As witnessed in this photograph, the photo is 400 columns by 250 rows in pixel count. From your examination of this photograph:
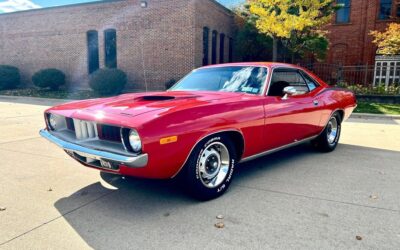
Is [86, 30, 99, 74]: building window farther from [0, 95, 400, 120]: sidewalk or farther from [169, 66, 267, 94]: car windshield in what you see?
[169, 66, 267, 94]: car windshield

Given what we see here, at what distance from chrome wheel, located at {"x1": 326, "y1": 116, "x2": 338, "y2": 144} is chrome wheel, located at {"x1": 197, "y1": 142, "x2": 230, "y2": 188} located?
298 centimetres

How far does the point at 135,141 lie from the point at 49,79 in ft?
59.3

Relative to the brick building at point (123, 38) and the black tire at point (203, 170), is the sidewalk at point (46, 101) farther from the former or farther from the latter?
the black tire at point (203, 170)

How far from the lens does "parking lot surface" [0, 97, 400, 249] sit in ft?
9.16

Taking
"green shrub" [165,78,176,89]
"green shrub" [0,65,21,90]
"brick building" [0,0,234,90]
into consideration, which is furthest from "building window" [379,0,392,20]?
"green shrub" [0,65,21,90]

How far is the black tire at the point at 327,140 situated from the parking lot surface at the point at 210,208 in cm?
45

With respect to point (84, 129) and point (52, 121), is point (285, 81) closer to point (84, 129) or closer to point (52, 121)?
point (84, 129)

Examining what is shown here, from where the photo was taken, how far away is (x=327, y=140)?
5.78m

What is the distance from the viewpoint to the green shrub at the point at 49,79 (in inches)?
747

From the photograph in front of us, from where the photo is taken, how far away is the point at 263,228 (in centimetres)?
300

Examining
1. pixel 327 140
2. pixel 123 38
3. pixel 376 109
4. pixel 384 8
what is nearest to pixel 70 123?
pixel 327 140

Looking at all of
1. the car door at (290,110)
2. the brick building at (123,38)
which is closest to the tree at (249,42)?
the brick building at (123,38)

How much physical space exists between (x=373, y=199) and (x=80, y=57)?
19343 mm

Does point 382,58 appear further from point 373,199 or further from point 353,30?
point 373,199
